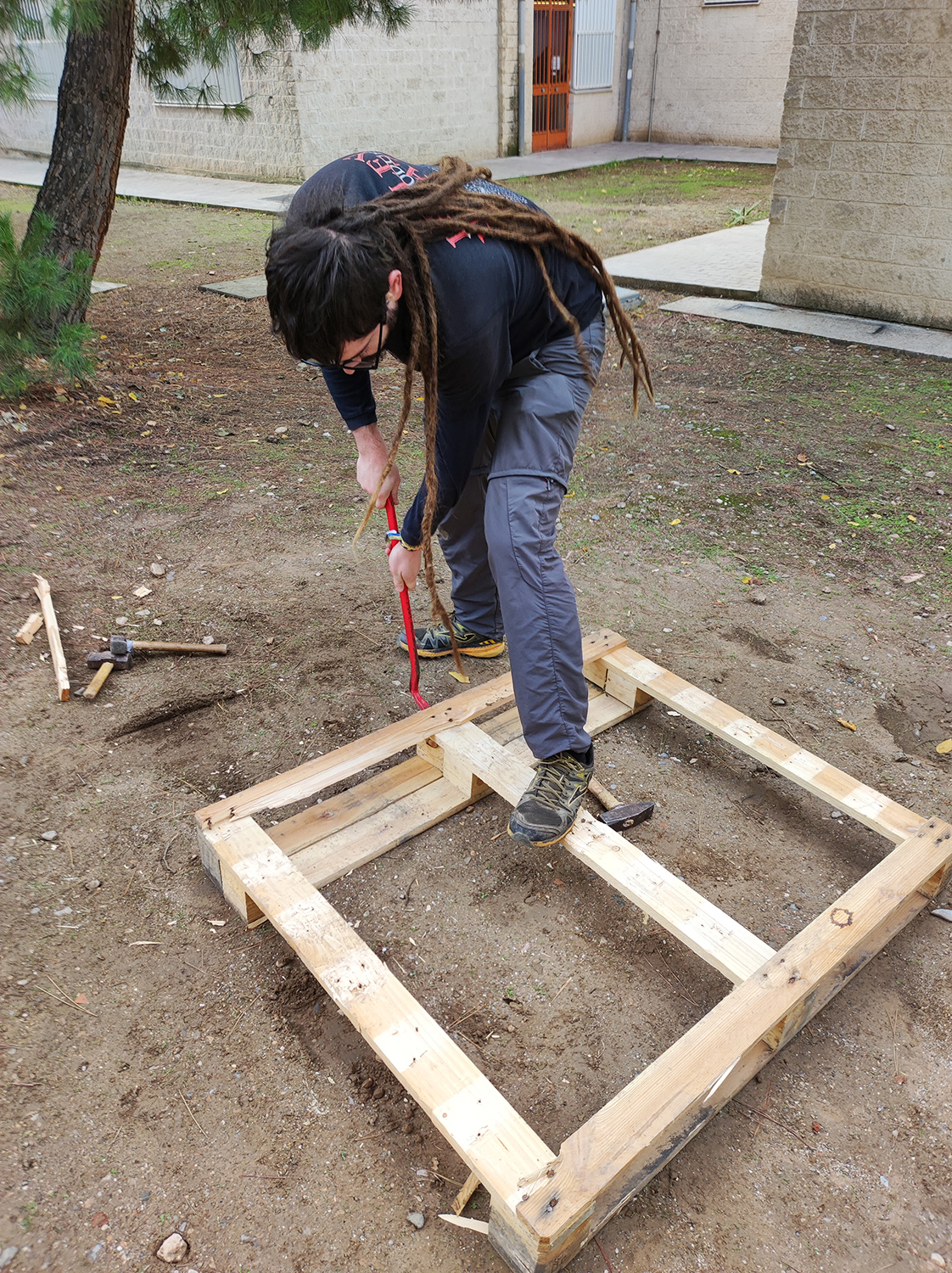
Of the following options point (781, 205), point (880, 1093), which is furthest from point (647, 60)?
point (880, 1093)

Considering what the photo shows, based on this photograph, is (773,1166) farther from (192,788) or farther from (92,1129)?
(192,788)

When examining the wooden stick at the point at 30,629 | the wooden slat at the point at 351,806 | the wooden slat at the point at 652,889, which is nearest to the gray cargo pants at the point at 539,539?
the wooden slat at the point at 652,889

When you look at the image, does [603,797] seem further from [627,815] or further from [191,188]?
[191,188]

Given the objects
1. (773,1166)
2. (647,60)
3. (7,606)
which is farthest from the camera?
(647,60)

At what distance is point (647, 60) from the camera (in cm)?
1466

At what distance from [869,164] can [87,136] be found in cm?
454

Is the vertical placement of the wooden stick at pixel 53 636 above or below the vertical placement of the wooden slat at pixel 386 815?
above

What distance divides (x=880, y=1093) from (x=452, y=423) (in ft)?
4.92

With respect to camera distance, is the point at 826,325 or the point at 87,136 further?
the point at 826,325

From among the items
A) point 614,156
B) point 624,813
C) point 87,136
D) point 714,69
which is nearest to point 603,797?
point 624,813

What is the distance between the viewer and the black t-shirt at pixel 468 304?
157 centimetres

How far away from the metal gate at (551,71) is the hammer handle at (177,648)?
1370 centimetres

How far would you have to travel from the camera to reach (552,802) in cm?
186

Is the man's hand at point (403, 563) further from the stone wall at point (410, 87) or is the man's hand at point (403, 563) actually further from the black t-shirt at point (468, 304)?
the stone wall at point (410, 87)
